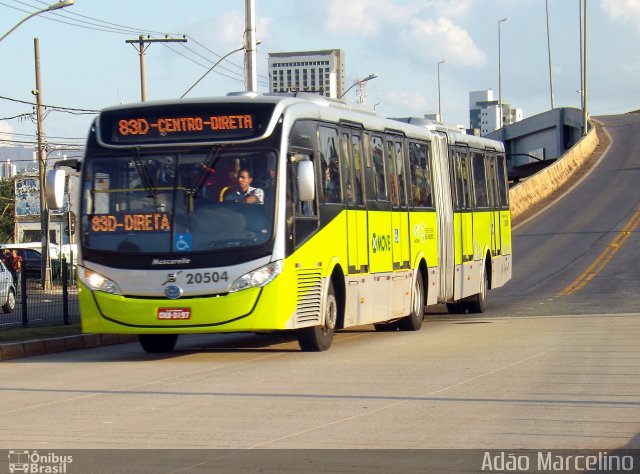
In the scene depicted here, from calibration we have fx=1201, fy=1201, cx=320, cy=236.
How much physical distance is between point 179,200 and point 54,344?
4.97 m

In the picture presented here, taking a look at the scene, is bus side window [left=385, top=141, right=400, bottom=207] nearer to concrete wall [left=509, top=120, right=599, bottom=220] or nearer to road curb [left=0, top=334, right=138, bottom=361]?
road curb [left=0, top=334, right=138, bottom=361]

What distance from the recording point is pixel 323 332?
16.4 meters

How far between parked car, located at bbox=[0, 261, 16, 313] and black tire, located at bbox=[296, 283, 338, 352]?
13031 millimetres

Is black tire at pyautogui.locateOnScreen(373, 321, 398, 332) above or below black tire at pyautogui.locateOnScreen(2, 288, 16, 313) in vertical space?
below

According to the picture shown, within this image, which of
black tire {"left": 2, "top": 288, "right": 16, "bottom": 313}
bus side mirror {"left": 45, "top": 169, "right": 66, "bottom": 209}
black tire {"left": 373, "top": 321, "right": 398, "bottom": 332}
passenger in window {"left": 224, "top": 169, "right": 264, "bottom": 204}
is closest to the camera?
passenger in window {"left": 224, "top": 169, "right": 264, "bottom": 204}

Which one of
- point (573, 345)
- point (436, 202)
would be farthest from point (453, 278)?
point (573, 345)

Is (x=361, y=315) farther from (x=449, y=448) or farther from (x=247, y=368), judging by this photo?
(x=449, y=448)

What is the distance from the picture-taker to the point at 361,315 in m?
17.6

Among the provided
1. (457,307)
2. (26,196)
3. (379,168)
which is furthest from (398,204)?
(26,196)

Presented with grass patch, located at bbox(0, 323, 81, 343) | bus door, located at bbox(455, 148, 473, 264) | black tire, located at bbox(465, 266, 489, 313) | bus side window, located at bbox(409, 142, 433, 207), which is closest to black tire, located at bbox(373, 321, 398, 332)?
bus side window, located at bbox(409, 142, 433, 207)

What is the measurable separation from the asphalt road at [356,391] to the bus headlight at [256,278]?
992mm

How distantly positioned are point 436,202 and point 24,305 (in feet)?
25.7

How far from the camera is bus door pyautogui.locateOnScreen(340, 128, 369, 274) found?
56.6 feet

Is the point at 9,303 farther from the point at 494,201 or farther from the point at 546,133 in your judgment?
the point at 546,133
